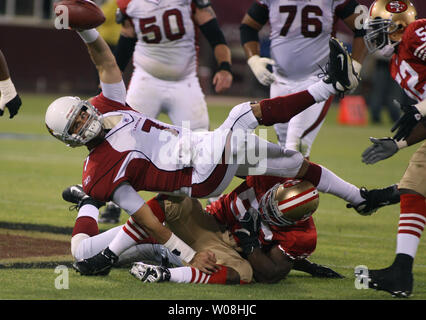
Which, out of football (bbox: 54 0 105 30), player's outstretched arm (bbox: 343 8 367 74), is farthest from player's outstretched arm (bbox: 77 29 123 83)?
player's outstretched arm (bbox: 343 8 367 74)

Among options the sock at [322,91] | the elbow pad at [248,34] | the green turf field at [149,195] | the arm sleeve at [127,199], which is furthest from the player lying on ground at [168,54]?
the arm sleeve at [127,199]

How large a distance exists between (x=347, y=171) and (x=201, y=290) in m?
5.86

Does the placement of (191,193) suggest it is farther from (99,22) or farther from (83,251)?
(99,22)

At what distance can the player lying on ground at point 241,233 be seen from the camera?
4.69 metres

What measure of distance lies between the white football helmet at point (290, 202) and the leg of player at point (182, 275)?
41 centimetres

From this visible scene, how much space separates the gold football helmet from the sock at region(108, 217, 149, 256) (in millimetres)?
1777

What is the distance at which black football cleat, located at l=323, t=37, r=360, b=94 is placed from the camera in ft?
15.4

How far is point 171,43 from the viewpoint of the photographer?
690 centimetres

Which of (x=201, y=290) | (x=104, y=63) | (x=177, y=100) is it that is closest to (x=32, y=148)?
(x=177, y=100)

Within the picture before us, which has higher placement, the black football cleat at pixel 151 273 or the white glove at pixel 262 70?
the white glove at pixel 262 70

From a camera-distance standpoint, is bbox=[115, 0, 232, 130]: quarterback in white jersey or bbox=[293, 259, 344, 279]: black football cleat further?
bbox=[115, 0, 232, 130]: quarterback in white jersey

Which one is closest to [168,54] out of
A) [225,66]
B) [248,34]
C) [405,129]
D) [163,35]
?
[163,35]

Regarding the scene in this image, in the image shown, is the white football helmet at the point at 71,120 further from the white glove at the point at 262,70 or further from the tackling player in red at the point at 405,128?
the white glove at the point at 262,70

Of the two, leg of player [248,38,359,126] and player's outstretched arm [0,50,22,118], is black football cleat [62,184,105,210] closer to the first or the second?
player's outstretched arm [0,50,22,118]
